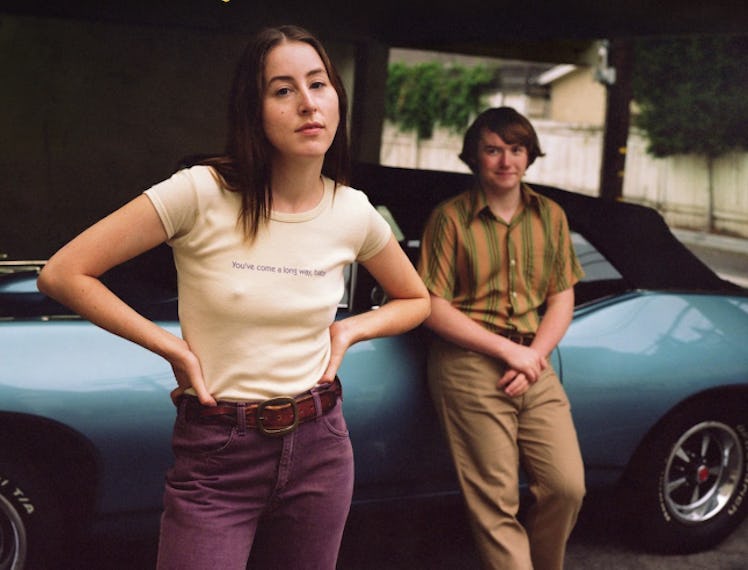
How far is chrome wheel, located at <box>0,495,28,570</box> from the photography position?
10.0 ft

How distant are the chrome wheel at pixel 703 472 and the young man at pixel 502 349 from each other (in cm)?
97

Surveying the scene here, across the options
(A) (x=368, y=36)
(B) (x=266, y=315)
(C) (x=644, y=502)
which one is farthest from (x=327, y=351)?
(A) (x=368, y=36)

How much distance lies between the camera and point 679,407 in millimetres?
4039

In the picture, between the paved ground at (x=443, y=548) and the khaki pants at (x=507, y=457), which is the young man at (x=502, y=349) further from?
the paved ground at (x=443, y=548)

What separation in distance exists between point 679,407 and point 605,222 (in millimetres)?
784

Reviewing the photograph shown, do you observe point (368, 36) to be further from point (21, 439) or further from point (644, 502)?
point (21, 439)

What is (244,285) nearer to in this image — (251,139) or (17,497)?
(251,139)

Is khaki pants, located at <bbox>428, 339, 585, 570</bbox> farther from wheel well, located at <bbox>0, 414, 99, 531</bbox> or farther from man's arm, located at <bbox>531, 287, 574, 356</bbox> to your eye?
wheel well, located at <bbox>0, 414, 99, 531</bbox>

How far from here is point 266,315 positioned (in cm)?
201

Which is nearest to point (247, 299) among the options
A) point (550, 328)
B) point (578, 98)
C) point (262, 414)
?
point (262, 414)

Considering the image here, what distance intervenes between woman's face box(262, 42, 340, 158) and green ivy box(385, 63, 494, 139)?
31.1 m

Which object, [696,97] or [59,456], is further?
[696,97]

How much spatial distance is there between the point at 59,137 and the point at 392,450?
6.90 meters

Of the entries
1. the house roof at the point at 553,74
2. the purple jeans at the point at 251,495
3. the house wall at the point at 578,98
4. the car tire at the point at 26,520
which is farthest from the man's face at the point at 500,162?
the house roof at the point at 553,74
